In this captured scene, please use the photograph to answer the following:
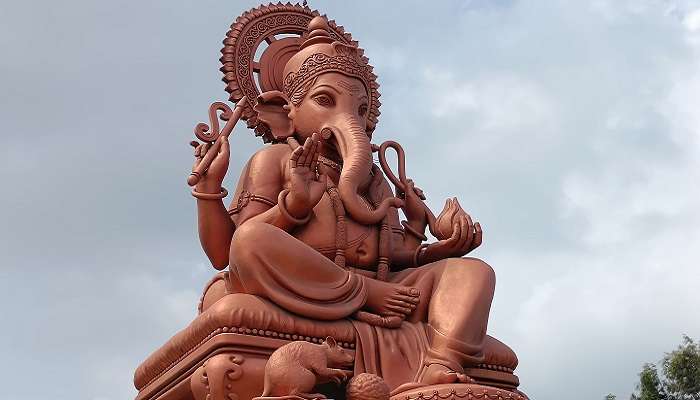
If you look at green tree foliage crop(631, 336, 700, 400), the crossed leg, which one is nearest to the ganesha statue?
the crossed leg

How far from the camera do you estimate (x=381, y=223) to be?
20.0ft

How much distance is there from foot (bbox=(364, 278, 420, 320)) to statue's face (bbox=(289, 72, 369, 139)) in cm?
110

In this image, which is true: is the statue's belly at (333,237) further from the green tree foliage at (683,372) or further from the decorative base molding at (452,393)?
the green tree foliage at (683,372)

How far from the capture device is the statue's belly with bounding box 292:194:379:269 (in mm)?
5859

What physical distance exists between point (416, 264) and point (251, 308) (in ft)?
4.44

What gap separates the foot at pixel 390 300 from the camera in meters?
5.64

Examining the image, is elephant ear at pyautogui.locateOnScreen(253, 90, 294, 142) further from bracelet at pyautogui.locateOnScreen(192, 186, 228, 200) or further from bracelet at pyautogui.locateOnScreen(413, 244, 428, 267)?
bracelet at pyautogui.locateOnScreen(413, 244, 428, 267)

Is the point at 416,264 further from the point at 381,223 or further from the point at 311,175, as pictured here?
the point at 311,175

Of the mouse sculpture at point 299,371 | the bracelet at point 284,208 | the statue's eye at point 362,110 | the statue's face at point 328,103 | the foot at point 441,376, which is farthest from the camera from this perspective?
the statue's eye at point 362,110

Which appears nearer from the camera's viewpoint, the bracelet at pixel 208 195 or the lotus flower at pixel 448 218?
the bracelet at pixel 208 195

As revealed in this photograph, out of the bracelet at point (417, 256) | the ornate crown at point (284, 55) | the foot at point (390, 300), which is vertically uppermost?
the ornate crown at point (284, 55)

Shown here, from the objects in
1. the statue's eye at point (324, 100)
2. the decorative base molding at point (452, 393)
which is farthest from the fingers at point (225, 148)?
the decorative base molding at point (452, 393)

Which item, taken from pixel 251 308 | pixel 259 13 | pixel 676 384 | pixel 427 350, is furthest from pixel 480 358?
pixel 676 384

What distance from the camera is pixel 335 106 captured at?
6.39 m
